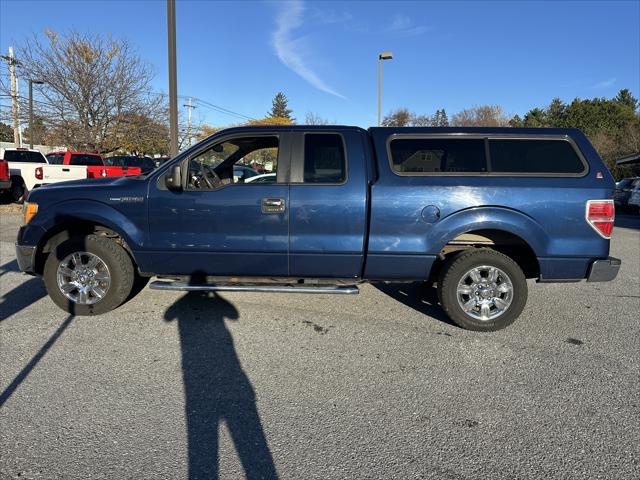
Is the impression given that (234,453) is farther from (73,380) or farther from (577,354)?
(577,354)

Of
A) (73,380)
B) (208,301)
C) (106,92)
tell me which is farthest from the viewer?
(106,92)

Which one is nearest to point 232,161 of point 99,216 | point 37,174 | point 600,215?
point 99,216

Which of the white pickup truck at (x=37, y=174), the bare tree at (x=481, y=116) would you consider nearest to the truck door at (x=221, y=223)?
the white pickup truck at (x=37, y=174)

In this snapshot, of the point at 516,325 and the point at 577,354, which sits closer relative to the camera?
the point at 577,354

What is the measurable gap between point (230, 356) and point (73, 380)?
1.16 m

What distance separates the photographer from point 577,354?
3.71 m

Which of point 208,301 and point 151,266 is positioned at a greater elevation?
point 151,266

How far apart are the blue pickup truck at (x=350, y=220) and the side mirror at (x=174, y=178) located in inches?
0.8

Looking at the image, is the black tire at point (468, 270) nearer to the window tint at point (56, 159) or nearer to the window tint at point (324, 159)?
the window tint at point (324, 159)

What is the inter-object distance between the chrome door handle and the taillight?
287cm

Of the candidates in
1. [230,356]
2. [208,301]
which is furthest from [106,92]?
[230,356]

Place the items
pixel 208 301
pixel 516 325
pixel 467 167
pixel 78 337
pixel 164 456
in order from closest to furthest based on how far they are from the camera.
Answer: pixel 164 456 → pixel 78 337 → pixel 467 167 → pixel 516 325 → pixel 208 301

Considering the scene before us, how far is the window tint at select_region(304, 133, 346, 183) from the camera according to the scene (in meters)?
4.11

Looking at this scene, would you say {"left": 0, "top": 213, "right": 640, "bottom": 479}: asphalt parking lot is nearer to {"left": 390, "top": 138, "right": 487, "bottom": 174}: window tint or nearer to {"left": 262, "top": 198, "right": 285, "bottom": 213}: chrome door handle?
{"left": 262, "top": 198, "right": 285, "bottom": 213}: chrome door handle
